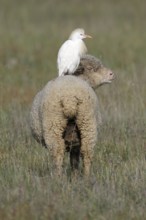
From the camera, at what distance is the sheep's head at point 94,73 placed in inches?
317

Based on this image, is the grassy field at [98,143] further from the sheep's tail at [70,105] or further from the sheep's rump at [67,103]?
the sheep's tail at [70,105]

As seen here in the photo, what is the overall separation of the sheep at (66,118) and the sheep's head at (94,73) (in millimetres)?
710

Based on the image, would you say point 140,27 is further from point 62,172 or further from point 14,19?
point 62,172

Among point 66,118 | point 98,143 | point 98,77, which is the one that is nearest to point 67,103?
point 66,118

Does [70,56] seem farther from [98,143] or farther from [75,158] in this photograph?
[98,143]

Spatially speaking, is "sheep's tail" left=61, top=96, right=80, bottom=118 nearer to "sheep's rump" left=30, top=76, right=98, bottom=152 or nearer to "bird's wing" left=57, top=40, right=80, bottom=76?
"sheep's rump" left=30, top=76, right=98, bottom=152

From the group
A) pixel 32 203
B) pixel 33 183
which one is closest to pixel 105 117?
pixel 33 183

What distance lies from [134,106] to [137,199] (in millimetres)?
4684

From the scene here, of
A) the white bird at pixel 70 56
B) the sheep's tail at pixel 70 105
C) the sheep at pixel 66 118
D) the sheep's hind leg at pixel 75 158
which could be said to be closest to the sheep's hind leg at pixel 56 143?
the sheep at pixel 66 118

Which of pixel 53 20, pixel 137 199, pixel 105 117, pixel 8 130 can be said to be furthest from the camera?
pixel 53 20

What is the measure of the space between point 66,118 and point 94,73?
1.07 meters

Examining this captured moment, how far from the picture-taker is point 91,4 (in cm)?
2694

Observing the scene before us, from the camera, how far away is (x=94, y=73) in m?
8.08

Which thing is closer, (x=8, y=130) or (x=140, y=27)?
(x=8, y=130)
